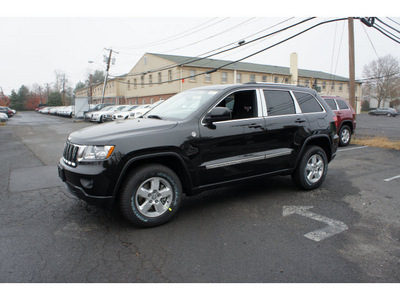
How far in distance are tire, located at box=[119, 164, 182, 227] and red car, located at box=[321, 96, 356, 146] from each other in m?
9.27

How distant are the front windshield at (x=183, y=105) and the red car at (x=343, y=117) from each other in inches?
316

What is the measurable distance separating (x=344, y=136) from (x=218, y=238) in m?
9.81

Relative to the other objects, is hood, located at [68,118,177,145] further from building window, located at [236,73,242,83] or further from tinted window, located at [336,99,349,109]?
building window, located at [236,73,242,83]

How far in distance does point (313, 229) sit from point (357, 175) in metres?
3.63

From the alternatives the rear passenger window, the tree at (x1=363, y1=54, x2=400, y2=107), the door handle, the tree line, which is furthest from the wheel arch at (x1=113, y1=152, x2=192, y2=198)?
the tree line

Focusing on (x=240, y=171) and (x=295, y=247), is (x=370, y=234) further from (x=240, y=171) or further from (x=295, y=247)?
(x=240, y=171)

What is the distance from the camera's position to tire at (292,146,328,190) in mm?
5250

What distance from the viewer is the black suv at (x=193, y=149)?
3570mm

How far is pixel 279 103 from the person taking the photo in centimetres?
505

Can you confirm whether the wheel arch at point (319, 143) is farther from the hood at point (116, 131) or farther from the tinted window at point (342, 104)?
the tinted window at point (342, 104)

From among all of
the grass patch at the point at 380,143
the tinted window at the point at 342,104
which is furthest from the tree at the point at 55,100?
the grass patch at the point at 380,143

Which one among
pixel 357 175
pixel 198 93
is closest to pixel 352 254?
pixel 198 93

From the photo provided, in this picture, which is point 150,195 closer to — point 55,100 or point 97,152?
point 97,152

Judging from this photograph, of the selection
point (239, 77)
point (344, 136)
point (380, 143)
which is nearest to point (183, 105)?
point (344, 136)
